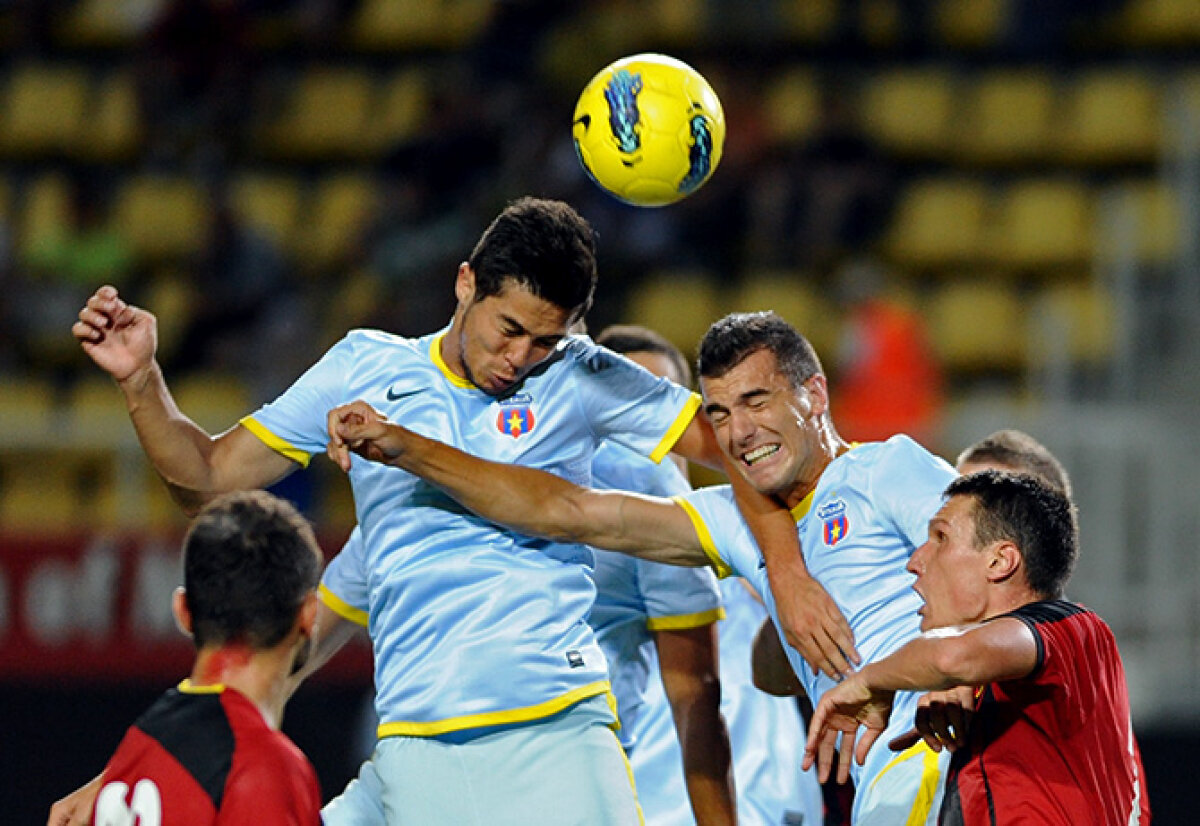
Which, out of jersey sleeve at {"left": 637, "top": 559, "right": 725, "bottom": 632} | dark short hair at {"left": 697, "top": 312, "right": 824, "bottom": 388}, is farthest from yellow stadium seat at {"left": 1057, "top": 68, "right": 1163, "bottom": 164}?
dark short hair at {"left": 697, "top": 312, "right": 824, "bottom": 388}

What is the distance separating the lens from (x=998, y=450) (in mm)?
5023

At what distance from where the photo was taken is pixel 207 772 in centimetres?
331

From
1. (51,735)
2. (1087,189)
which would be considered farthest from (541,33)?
(51,735)

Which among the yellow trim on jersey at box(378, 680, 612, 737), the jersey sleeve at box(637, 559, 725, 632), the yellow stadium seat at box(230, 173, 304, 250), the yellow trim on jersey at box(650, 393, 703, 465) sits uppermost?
the yellow stadium seat at box(230, 173, 304, 250)

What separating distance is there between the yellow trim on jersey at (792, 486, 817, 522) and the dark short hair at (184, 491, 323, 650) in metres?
1.30

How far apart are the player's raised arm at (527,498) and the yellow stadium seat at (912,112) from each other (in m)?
8.14

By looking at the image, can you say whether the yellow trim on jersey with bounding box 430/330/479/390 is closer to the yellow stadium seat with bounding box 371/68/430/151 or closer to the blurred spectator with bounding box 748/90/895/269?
the blurred spectator with bounding box 748/90/895/269

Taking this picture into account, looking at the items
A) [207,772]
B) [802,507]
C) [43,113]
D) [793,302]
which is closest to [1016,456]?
[802,507]

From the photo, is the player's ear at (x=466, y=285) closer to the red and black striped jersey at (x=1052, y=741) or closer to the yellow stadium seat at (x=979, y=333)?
the red and black striped jersey at (x=1052, y=741)

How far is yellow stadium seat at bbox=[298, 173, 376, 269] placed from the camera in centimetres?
1180

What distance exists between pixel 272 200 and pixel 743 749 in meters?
7.79

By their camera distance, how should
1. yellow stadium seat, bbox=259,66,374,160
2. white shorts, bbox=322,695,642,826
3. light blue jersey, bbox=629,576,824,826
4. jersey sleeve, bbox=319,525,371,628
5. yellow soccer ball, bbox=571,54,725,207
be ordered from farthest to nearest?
yellow stadium seat, bbox=259,66,374,160 < light blue jersey, bbox=629,576,824,826 < jersey sleeve, bbox=319,525,371,628 < yellow soccer ball, bbox=571,54,725,207 < white shorts, bbox=322,695,642,826

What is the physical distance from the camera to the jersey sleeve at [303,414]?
414 cm

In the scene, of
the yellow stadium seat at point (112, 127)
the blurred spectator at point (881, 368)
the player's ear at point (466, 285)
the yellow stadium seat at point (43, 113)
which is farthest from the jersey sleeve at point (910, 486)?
the yellow stadium seat at point (43, 113)
